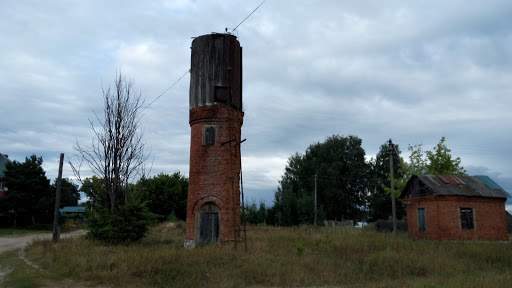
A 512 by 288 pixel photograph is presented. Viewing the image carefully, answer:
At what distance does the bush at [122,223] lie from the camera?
1725 centimetres

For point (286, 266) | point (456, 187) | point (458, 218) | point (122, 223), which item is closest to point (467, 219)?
point (458, 218)

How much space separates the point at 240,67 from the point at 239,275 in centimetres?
1102

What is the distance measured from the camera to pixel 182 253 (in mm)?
13414

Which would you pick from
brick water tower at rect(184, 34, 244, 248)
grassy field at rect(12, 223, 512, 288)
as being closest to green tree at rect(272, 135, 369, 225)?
brick water tower at rect(184, 34, 244, 248)

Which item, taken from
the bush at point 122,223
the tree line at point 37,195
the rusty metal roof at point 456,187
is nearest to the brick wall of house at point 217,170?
the bush at point 122,223

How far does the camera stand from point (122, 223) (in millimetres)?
17438

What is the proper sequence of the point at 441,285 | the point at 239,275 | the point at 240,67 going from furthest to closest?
the point at 240,67 → the point at 239,275 → the point at 441,285

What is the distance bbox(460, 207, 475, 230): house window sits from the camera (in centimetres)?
2262

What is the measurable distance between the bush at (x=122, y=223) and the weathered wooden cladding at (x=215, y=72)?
5.71 metres

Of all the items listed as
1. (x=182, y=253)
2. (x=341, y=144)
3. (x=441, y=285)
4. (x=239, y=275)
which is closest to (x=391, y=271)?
(x=441, y=285)

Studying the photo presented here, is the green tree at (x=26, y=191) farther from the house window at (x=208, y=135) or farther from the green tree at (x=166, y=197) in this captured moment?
the house window at (x=208, y=135)

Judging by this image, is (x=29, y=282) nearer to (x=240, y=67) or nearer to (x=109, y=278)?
(x=109, y=278)

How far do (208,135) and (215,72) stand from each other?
3.08m

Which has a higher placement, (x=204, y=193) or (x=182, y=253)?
(x=204, y=193)
